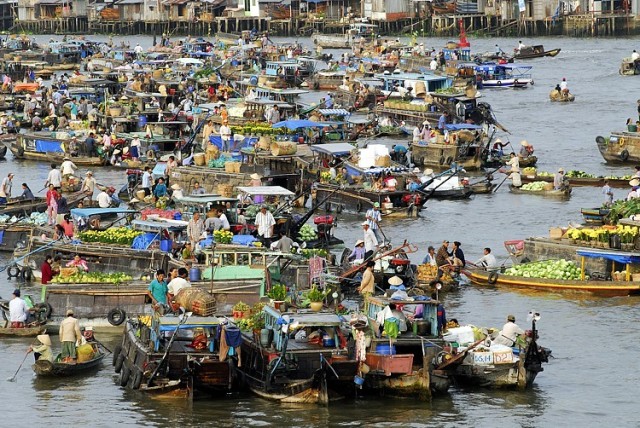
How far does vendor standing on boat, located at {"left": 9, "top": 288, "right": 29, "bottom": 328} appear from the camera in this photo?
97.0 ft

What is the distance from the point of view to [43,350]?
2719cm

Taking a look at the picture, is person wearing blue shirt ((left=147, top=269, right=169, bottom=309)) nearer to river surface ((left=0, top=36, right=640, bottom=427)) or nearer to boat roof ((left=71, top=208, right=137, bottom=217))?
river surface ((left=0, top=36, right=640, bottom=427))

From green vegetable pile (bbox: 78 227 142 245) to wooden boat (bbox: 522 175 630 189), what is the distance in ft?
63.3

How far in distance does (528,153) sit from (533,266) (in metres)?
19.0

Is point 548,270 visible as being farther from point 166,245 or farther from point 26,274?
point 26,274

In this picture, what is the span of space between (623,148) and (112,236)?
24.6m

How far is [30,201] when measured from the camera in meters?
41.0

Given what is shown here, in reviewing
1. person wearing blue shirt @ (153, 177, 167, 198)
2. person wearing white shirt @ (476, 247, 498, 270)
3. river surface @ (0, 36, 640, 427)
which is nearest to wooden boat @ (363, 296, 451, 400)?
river surface @ (0, 36, 640, 427)

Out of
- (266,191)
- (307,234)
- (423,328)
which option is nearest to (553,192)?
(266,191)

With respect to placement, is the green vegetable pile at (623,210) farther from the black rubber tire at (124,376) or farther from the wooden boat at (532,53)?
the wooden boat at (532,53)

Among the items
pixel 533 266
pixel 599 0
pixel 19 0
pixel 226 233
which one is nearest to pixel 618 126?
pixel 533 266

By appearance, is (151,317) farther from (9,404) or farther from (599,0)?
(599,0)

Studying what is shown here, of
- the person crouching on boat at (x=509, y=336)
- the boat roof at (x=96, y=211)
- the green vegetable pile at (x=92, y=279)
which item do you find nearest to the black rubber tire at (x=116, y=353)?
the green vegetable pile at (x=92, y=279)

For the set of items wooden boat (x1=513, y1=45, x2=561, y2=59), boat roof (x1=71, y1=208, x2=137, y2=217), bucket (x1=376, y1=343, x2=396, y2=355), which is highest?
wooden boat (x1=513, y1=45, x2=561, y2=59)
